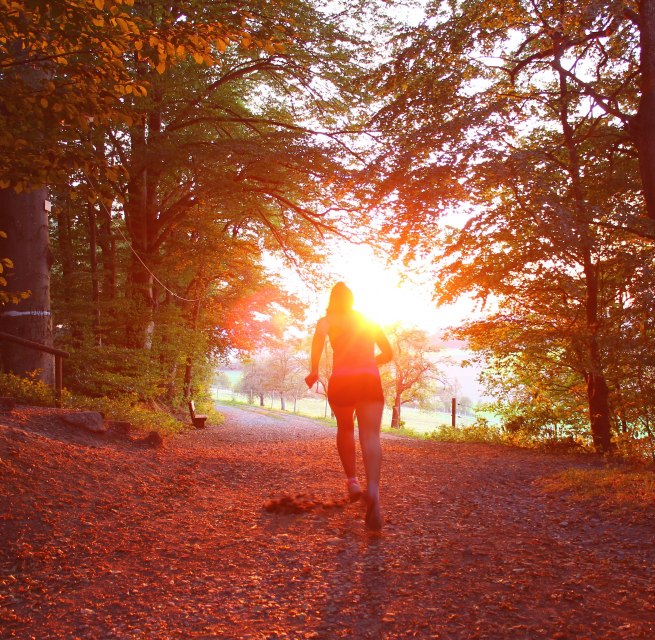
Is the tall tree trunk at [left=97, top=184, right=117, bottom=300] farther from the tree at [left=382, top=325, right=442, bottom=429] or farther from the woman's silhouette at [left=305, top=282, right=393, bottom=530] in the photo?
the tree at [left=382, top=325, right=442, bottom=429]

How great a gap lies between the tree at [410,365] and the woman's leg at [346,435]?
34.6 m

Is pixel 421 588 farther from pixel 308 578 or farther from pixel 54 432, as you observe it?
pixel 54 432

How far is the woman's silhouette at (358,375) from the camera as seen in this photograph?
4.46 m

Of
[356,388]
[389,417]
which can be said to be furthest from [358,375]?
[389,417]

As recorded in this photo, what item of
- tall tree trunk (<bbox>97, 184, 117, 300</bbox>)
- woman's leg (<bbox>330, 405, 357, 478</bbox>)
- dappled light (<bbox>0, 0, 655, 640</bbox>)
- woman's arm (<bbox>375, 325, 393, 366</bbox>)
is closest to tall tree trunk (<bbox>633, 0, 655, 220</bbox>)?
dappled light (<bbox>0, 0, 655, 640</bbox>)

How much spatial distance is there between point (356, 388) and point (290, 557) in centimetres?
144

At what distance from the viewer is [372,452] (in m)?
4.50

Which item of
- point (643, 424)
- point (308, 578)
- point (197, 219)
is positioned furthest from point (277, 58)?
point (308, 578)

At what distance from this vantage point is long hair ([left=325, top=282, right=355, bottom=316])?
16.2ft

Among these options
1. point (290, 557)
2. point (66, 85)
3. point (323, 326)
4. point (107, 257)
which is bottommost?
point (290, 557)

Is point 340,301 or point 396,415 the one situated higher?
point 340,301

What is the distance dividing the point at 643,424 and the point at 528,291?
3.18 metres

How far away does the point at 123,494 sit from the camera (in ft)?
17.4

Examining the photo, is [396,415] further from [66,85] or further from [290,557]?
[66,85]
